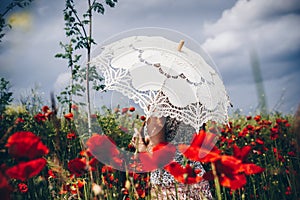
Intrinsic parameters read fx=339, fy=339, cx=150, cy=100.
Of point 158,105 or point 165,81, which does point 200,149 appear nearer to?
point 158,105

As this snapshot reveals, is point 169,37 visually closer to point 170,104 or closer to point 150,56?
point 150,56

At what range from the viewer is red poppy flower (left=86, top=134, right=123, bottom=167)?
139cm

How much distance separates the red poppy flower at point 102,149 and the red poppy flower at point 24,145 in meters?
0.29

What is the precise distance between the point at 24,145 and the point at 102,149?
0.43 meters

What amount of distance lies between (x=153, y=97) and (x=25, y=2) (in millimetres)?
1486

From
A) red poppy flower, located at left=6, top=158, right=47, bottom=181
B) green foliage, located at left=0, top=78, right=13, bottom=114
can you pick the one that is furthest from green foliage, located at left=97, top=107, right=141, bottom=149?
Answer: red poppy flower, located at left=6, top=158, right=47, bottom=181

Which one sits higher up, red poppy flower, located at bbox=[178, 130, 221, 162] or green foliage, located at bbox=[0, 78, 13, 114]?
green foliage, located at bbox=[0, 78, 13, 114]

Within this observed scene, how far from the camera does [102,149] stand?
4.71 ft

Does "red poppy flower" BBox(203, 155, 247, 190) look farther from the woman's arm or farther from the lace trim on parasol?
the woman's arm

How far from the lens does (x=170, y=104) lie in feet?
6.33

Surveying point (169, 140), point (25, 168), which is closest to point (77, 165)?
point (25, 168)

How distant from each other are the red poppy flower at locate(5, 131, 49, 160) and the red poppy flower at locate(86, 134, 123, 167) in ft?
0.96

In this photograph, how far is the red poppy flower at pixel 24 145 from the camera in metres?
1.04

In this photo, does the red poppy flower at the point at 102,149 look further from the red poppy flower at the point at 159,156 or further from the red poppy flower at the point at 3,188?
the red poppy flower at the point at 3,188
